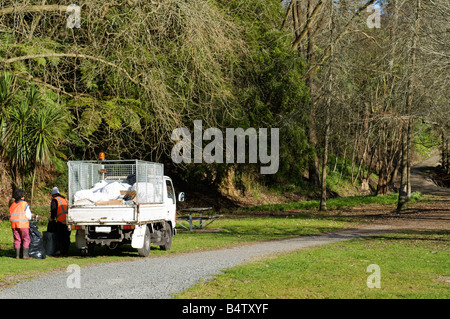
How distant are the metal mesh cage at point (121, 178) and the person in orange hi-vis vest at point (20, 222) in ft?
3.47

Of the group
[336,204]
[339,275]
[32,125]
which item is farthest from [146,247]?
[336,204]

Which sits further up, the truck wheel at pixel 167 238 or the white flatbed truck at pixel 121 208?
the white flatbed truck at pixel 121 208

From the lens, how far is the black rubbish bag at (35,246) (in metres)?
13.5

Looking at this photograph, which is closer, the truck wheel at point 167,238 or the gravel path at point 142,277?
the gravel path at point 142,277

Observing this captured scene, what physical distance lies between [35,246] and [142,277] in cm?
435

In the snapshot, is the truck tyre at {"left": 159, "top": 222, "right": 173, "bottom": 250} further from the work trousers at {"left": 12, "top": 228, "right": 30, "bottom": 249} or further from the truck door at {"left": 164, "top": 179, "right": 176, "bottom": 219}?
the work trousers at {"left": 12, "top": 228, "right": 30, "bottom": 249}

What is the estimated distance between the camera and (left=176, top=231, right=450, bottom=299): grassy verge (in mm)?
8779

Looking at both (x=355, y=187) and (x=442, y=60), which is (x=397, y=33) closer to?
(x=442, y=60)

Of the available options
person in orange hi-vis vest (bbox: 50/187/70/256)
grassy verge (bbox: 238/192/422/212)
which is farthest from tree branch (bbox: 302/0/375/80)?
person in orange hi-vis vest (bbox: 50/187/70/256)

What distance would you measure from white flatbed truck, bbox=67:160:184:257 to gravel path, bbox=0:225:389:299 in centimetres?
83

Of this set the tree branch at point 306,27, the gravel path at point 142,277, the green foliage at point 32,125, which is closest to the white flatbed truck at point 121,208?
the gravel path at point 142,277

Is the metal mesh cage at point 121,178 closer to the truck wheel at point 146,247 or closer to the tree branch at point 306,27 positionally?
the truck wheel at point 146,247
